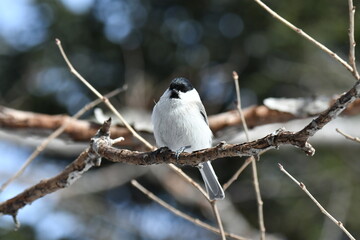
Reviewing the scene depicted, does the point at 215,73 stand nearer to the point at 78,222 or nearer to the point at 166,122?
the point at 78,222

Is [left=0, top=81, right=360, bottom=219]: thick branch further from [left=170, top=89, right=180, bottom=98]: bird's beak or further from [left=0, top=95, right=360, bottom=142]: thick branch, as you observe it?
[left=0, top=95, right=360, bottom=142]: thick branch

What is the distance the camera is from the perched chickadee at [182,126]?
278 centimetres

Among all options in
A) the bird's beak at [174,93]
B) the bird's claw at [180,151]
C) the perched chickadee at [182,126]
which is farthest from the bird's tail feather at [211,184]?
the bird's beak at [174,93]

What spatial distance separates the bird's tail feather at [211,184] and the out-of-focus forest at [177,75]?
2.81 m

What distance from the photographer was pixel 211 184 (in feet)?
9.61

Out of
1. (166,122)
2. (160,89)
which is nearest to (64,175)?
(166,122)

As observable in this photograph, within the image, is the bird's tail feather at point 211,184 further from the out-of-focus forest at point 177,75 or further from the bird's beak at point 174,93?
the out-of-focus forest at point 177,75

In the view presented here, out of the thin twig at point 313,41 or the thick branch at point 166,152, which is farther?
the thin twig at point 313,41

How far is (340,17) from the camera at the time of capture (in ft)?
20.3

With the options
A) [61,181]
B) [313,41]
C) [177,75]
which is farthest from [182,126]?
[177,75]

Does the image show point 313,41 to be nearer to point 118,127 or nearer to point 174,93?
point 174,93

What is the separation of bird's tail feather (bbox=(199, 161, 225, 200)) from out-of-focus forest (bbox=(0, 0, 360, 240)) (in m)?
2.81

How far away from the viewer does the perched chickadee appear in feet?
9.12

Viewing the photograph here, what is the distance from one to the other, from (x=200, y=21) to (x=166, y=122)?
3.75m
